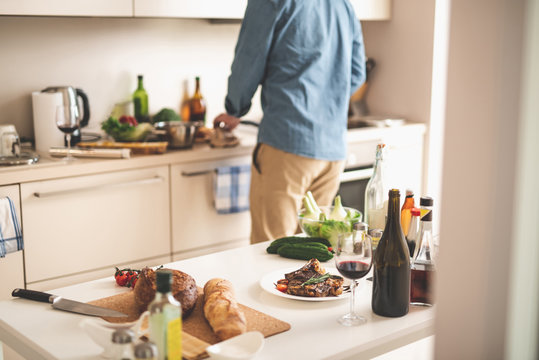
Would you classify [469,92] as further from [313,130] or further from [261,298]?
[313,130]

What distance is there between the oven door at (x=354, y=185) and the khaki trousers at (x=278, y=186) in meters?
0.58

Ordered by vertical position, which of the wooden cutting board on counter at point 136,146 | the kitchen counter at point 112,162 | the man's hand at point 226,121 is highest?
the man's hand at point 226,121

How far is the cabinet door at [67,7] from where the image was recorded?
2.56 m

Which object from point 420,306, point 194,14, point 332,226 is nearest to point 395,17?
point 194,14

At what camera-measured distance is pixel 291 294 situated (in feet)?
4.89

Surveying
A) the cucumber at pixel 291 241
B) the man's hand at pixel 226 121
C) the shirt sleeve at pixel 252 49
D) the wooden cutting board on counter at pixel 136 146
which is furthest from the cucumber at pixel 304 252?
the man's hand at pixel 226 121

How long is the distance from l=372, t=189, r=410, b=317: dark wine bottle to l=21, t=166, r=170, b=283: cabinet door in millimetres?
1617

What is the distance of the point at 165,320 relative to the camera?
106cm

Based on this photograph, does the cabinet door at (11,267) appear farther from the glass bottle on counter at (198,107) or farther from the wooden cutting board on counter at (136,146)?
the glass bottle on counter at (198,107)

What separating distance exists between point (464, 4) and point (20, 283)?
93.0 inches

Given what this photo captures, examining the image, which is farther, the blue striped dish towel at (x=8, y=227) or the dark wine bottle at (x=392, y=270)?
the blue striped dish towel at (x=8, y=227)

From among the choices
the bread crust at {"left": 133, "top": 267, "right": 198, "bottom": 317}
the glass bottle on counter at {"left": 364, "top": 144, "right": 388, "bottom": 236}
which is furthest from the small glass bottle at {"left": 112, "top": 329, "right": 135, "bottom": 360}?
the glass bottle on counter at {"left": 364, "top": 144, "right": 388, "bottom": 236}

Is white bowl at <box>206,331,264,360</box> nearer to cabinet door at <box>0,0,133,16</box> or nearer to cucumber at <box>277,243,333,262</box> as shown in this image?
cucumber at <box>277,243,333,262</box>

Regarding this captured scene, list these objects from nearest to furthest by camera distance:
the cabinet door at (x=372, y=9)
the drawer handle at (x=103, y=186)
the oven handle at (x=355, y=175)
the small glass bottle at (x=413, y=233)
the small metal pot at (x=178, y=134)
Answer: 1. the small glass bottle at (x=413, y=233)
2. the drawer handle at (x=103, y=186)
3. the small metal pot at (x=178, y=134)
4. the oven handle at (x=355, y=175)
5. the cabinet door at (x=372, y=9)
